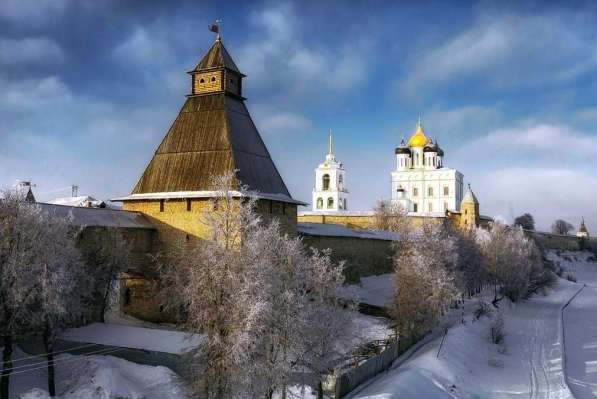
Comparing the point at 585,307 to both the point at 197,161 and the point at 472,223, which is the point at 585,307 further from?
the point at 197,161

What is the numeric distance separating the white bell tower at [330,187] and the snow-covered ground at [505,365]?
112ft

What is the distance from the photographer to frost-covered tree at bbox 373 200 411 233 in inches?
1785

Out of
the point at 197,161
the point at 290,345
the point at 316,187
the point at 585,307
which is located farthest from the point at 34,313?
the point at 316,187

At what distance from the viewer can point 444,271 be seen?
20.9 metres

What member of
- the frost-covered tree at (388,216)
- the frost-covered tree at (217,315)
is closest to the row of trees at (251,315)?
the frost-covered tree at (217,315)

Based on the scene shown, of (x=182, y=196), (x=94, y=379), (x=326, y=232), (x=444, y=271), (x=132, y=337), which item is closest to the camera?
(x=94, y=379)

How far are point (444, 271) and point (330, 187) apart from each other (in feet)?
138

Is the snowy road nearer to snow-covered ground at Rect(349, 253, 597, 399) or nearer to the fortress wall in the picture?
snow-covered ground at Rect(349, 253, 597, 399)

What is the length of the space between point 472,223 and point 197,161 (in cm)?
3318

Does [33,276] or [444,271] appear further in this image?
[444,271]

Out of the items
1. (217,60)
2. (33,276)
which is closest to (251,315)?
(33,276)

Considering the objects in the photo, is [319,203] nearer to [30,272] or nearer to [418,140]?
[418,140]

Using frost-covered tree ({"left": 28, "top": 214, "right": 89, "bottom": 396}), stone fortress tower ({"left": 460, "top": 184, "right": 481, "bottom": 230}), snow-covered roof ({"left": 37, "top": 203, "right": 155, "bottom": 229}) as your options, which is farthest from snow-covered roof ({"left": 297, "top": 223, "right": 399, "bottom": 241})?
stone fortress tower ({"left": 460, "top": 184, "right": 481, "bottom": 230})

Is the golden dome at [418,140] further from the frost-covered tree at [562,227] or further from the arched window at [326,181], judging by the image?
the frost-covered tree at [562,227]
